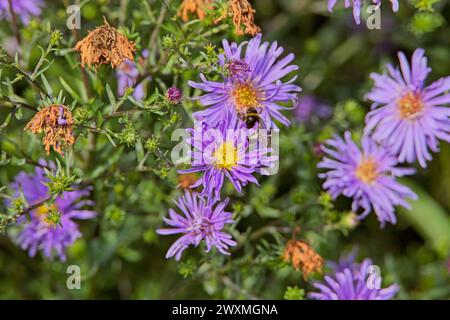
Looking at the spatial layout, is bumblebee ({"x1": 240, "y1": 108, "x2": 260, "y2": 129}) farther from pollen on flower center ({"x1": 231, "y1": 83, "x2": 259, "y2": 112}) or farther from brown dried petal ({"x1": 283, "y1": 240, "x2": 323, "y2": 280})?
brown dried petal ({"x1": 283, "y1": 240, "x2": 323, "y2": 280})

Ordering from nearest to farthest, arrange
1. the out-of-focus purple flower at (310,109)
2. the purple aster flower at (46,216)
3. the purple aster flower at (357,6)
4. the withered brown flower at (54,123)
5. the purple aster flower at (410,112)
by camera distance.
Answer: the withered brown flower at (54,123)
the purple aster flower at (357,6)
the purple aster flower at (410,112)
the purple aster flower at (46,216)
the out-of-focus purple flower at (310,109)

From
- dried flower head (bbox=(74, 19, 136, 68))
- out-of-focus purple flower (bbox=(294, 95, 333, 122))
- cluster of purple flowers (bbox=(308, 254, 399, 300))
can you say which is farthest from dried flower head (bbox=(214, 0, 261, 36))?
out-of-focus purple flower (bbox=(294, 95, 333, 122))

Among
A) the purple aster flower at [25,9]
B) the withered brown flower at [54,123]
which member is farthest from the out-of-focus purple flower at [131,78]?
the purple aster flower at [25,9]

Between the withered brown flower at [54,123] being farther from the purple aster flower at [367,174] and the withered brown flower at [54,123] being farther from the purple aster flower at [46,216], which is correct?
the purple aster flower at [367,174]
